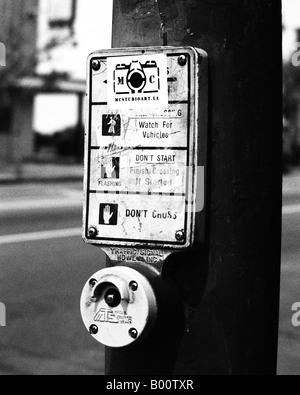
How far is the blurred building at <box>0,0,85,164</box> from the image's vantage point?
3075 centimetres

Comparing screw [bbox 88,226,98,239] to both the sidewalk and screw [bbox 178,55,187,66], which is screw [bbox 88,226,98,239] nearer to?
screw [bbox 178,55,187,66]

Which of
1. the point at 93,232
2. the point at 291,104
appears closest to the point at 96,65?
the point at 93,232

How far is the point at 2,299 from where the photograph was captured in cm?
795

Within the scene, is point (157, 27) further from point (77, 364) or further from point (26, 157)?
point (26, 157)

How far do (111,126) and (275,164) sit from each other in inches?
16.1

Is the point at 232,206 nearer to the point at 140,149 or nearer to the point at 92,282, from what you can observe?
the point at 140,149

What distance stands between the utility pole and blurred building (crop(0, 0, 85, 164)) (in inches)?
1079

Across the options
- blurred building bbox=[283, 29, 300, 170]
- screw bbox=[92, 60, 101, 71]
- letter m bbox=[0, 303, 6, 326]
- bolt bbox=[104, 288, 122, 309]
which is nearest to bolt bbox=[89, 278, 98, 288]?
bolt bbox=[104, 288, 122, 309]

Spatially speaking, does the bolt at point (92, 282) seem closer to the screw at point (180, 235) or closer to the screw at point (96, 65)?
the screw at point (180, 235)

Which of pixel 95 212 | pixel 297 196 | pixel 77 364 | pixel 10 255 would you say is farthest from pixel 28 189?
pixel 95 212

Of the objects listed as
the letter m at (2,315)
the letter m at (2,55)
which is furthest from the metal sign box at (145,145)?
the letter m at (2,55)

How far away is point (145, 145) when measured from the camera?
2.07 metres

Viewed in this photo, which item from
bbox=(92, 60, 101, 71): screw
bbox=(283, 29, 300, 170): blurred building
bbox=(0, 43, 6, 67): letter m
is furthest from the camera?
bbox=(283, 29, 300, 170): blurred building
